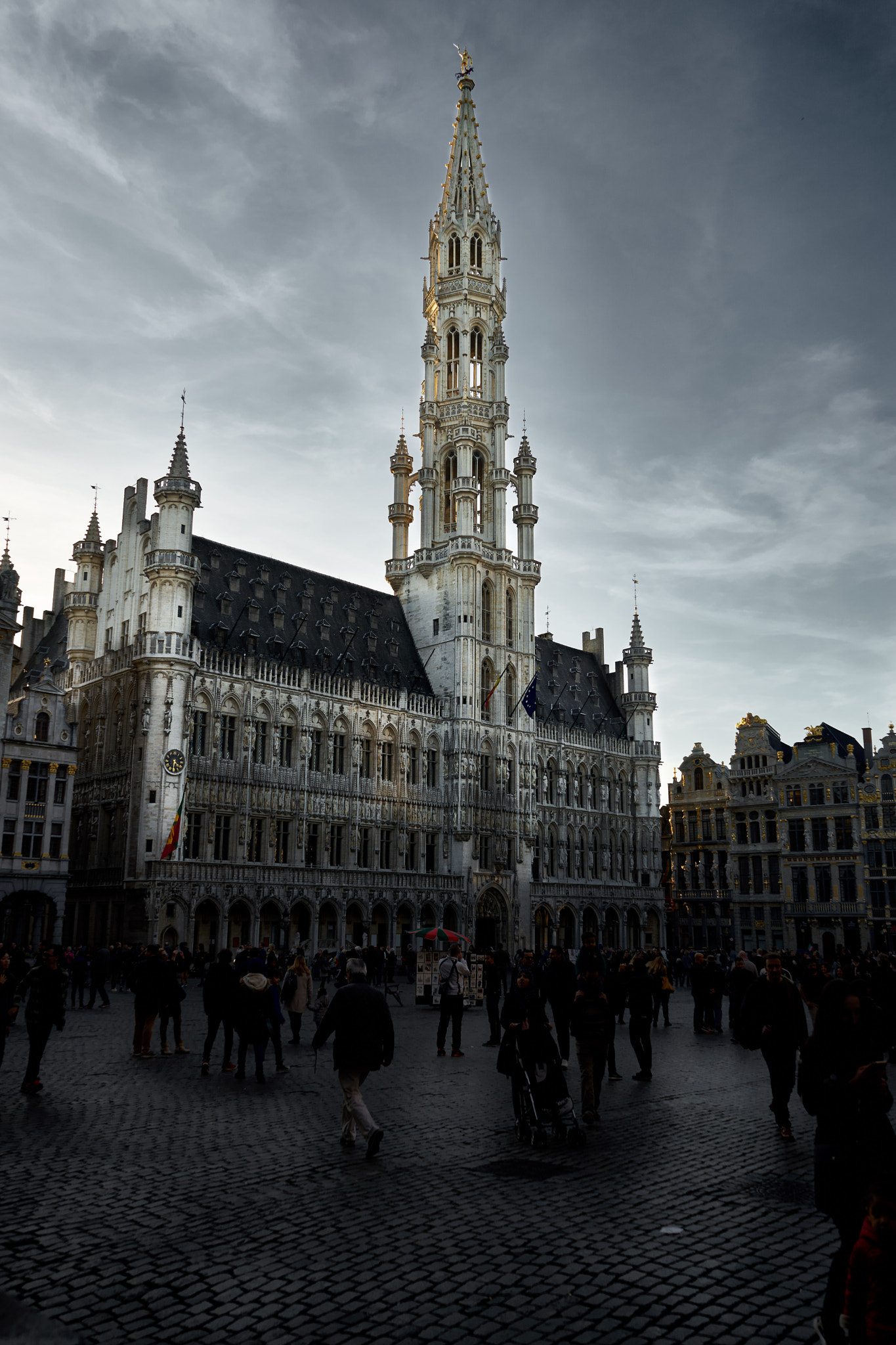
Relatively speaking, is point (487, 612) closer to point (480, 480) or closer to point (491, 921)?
point (480, 480)

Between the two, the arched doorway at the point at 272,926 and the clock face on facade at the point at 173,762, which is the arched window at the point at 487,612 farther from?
the clock face on facade at the point at 173,762

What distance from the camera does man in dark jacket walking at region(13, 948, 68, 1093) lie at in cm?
1361

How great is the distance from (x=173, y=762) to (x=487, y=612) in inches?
1025

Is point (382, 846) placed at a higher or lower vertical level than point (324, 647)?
lower

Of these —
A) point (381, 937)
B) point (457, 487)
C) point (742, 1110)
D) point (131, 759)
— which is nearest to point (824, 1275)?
point (742, 1110)

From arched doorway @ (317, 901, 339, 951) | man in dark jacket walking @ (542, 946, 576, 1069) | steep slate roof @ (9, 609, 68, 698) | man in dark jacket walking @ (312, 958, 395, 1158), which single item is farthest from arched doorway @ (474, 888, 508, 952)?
man in dark jacket walking @ (312, 958, 395, 1158)

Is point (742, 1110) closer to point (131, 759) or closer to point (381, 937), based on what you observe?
point (131, 759)

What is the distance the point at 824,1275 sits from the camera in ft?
22.6

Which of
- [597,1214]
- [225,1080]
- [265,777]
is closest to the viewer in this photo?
[597,1214]

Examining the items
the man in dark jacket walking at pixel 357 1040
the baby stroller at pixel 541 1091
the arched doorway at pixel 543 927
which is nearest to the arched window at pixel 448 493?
the arched doorway at pixel 543 927

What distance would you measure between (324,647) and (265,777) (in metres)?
9.88

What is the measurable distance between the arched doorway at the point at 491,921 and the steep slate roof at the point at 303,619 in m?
13.1

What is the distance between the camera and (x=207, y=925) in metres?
47.7

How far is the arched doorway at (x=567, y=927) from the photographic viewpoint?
226 ft
